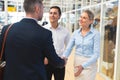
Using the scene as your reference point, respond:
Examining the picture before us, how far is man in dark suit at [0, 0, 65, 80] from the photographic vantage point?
182cm

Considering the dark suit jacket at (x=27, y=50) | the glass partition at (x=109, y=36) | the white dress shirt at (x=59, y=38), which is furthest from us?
the glass partition at (x=109, y=36)

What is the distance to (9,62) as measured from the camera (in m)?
1.92

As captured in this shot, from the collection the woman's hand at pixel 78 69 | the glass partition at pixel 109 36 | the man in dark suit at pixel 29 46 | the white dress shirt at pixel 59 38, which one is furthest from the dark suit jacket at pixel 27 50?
the glass partition at pixel 109 36

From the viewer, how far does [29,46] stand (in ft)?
5.97

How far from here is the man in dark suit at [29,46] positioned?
182cm

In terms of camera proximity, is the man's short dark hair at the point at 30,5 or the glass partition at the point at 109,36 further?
the glass partition at the point at 109,36

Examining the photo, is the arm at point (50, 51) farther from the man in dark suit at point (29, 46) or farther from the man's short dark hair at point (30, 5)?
the man's short dark hair at point (30, 5)

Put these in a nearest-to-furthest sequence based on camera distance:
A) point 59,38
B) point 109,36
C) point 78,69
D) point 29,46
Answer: point 29,46 < point 78,69 < point 59,38 < point 109,36

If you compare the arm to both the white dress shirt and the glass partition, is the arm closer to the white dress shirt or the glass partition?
the white dress shirt

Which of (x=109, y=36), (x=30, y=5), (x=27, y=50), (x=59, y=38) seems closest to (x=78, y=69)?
(x=59, y=38)

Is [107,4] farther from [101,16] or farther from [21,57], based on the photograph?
[21,57]

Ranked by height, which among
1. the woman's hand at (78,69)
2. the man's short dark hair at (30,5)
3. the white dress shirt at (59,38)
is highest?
the man's short dark hair at (30,5)

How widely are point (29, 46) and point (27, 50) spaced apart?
37 mm

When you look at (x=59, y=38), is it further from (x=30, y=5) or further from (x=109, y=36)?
(x=109, y=36)
